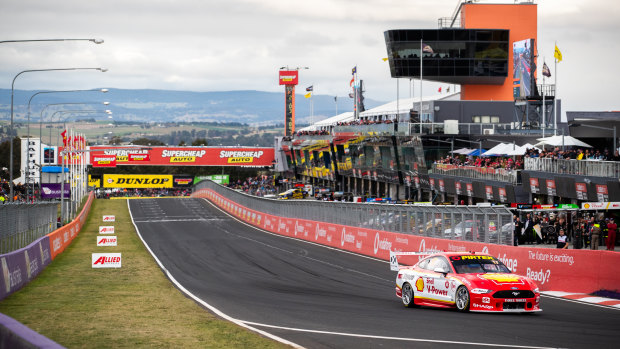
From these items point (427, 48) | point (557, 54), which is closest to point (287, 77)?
point (427, 48)

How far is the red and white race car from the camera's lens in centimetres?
1648

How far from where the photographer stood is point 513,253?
24.5 metres

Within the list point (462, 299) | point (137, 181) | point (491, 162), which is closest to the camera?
point (462, 299)

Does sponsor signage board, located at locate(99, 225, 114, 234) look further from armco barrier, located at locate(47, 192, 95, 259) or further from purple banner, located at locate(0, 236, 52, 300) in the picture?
purple banner, located at locate(0, 236, 52, 300)

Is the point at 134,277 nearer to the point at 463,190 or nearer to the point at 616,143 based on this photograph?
the point at 616,143

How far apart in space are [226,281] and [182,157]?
113 m

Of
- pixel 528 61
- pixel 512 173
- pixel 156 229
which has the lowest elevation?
pixel 156 229

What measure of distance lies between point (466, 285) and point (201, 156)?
4886 inches

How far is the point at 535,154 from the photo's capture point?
4481 centimetres

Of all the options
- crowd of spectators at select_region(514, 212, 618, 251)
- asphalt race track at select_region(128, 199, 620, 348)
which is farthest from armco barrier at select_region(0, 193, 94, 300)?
crowd of spectators at select_region(514, 212, 618, 251)

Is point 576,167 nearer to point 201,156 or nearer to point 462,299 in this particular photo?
point 462,299

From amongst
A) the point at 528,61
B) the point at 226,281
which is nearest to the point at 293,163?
the point at 528,61

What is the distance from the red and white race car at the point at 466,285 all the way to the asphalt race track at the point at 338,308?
0.28 meters

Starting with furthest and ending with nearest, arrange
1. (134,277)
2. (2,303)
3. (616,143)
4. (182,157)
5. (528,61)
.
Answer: (182,157) < (528,61) < (616,143) < (134,277) < (2,303)
